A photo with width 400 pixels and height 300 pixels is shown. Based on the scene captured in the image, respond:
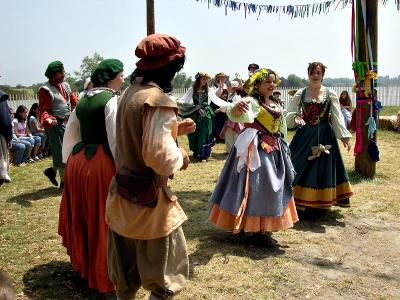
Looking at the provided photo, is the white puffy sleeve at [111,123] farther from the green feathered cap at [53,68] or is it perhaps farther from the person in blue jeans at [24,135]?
the person in blue jeans at [24,135]

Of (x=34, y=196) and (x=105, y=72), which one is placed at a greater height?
(x=105, y=72)

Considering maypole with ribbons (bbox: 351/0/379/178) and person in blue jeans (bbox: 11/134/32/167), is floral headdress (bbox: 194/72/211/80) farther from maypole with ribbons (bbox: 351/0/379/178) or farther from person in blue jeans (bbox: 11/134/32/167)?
person in blue jeans (bbox: 11/134/32/167)

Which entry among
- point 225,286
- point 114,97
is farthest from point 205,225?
point 114,97

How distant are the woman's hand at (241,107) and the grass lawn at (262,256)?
126 cm

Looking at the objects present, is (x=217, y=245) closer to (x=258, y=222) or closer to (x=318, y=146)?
(x=258, y=222)

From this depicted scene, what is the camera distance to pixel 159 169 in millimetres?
2262

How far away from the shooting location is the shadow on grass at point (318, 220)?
493cm

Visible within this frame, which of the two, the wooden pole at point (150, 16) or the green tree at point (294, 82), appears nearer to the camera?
the wooden pole at point (150, 16)

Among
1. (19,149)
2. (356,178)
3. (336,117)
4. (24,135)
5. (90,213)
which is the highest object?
(336,117)

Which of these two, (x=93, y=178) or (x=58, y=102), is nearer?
(x=93, y=178)

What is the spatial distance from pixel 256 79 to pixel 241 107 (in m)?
0.39

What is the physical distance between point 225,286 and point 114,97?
5.42 feet

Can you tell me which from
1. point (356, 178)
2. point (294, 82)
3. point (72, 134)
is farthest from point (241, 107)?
point (294, 82)

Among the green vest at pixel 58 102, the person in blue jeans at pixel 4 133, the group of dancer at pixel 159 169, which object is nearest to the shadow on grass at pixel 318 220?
the group of dancer at pixel 159 169
